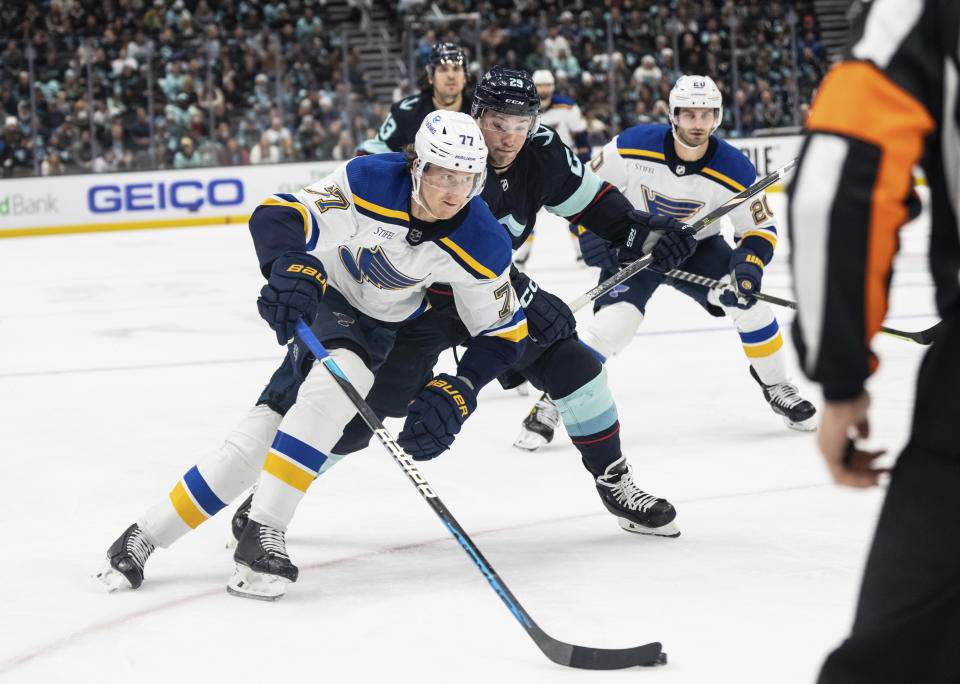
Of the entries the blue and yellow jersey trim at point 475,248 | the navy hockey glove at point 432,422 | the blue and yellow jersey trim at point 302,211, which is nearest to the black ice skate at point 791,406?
the blue and yellow jersey trim at point 475,248

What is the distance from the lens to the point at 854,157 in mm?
1020

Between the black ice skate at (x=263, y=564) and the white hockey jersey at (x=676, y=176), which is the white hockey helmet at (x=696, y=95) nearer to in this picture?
the white hockey jersey at (x=676, y=176)

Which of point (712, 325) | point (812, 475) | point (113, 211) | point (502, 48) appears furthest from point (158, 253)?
point (812, 475)

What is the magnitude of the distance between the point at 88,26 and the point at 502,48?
4397 mm

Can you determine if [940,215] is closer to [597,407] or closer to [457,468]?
[597,407]

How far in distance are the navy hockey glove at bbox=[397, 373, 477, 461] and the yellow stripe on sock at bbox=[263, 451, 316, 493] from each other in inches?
8.1

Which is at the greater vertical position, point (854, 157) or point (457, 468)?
point (854, 157)

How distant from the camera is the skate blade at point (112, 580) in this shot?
252 cm

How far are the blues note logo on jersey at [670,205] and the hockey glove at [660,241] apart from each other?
46cm

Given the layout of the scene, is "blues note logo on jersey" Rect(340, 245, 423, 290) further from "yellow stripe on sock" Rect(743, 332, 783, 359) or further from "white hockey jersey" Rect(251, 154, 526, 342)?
"yellow stripe on sock" Rect(743, 332, 783, 359)

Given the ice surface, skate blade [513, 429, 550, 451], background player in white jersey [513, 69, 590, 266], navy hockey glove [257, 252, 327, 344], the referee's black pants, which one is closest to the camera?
the referee's black pants

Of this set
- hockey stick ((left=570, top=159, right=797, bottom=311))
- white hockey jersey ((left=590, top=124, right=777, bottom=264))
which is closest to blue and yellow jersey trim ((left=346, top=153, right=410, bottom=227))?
hockey stick ((left=570, top=159, right=797, bottom=311))

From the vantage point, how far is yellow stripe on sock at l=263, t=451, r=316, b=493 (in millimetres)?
2395

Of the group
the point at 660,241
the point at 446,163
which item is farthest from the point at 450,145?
the point at 660,241
